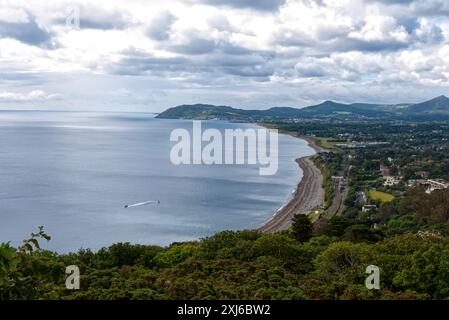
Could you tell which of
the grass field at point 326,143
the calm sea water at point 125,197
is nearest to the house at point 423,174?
the calm sea water at point 125,197

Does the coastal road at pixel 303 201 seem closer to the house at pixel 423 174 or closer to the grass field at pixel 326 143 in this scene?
the house at pixel 423 174

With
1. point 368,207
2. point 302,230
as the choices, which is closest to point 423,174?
point 368,207

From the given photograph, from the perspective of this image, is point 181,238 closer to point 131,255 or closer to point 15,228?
point 15,228

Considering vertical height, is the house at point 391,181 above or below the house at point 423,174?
below

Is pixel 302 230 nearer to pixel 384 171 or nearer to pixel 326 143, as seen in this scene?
pixel 384 171

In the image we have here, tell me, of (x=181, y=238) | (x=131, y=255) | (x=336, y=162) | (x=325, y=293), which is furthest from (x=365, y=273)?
(x=336, y=162)

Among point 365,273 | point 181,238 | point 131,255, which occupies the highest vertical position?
point 365,273
